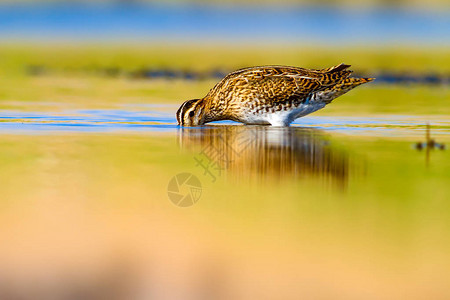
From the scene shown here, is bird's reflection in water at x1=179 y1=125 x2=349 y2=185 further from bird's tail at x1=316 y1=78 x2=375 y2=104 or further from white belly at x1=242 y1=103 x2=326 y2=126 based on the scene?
bird's tail at x1=316 y1=78 x2=375 y2=104

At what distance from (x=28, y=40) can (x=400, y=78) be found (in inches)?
718

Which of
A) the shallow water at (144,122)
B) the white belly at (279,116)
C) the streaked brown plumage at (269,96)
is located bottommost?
the shallow water at (144,122)

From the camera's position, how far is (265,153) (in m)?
9.42

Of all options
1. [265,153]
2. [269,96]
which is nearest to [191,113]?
[269,96]

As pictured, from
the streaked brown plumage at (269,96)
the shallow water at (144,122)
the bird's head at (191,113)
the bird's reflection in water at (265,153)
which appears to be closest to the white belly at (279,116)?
the streaked brown plumage at (269,96)

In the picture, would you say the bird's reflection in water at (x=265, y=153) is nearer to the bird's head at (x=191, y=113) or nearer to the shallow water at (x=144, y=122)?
the bird's head at (x=191, y=113)

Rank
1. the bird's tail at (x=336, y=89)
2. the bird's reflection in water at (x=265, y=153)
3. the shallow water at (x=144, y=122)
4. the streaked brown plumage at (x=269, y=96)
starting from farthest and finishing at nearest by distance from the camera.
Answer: the bird's tail at (x=336, y=89) → the streaked brown plumage at (x=269, y=96) → the shallow water at (x=144, y=122) → the bird's reflection in water at (x=265, y=153)

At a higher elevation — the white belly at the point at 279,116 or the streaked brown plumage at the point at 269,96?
the streaked brown plumage at the point at 269,96

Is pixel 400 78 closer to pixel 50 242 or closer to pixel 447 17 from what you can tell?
pixel 50 242

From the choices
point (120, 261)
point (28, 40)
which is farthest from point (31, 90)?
point (28, 40)

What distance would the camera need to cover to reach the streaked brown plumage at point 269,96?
1178cm

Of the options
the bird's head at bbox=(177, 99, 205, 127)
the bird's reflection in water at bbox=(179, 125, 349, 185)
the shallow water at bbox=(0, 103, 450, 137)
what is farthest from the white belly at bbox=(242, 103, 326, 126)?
the bird's head at bbox=(177, 99, 205, 127)

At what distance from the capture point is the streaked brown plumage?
38.7 feet

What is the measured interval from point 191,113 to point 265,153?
273cm
